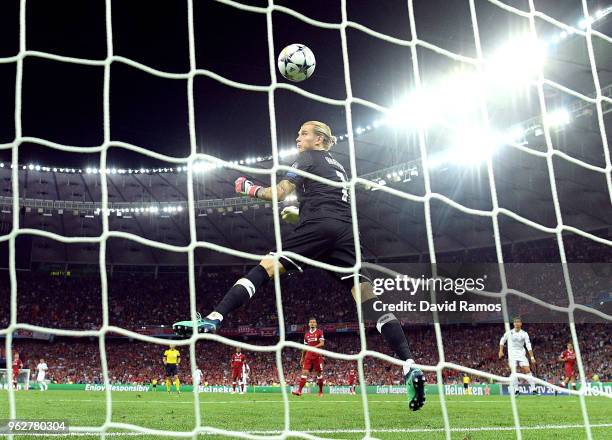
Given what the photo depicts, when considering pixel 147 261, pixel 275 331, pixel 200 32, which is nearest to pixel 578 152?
pixel 200 32

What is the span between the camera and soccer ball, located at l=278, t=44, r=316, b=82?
4859 millimetres

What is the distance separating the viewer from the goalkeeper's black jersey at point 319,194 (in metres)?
4.07

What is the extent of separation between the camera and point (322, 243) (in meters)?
3.93

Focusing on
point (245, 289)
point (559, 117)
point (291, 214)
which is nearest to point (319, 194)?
point (291, 214)

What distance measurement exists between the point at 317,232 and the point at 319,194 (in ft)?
1.09

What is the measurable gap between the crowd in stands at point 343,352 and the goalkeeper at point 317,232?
15.4 meters

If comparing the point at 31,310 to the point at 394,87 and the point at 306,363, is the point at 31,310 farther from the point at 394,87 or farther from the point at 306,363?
the point at 306,363

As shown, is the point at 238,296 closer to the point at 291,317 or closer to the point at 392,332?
the point at 392,332

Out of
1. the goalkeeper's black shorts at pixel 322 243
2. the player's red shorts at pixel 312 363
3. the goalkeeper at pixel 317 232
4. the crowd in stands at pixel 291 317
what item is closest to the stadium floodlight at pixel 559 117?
the crowd in stands at pixel 291 317

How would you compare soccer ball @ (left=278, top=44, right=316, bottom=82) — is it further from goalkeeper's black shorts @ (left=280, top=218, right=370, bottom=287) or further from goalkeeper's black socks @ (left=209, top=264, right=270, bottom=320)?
goalkeeper's black socks @ (left=209, top=264, right=270, bottom=320)

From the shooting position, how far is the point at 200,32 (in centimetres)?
1702

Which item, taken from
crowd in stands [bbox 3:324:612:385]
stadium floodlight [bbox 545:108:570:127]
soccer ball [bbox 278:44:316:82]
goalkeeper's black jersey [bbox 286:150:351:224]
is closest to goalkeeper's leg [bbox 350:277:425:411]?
goalkeeper's black jersey [bbox 286:150:351:224]

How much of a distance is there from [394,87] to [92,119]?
1135 centimetres

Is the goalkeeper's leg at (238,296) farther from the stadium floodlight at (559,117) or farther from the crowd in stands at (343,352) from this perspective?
the crowd in stands at (343,352)
